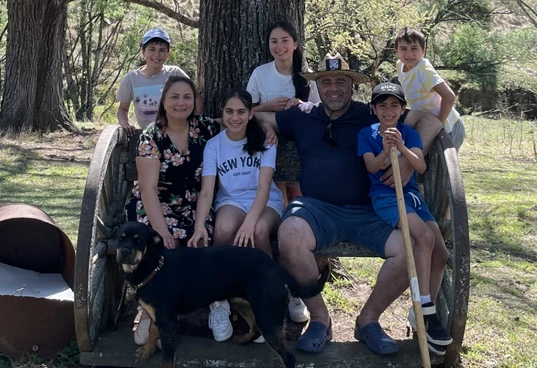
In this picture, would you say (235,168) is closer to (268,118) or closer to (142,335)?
(268,118)

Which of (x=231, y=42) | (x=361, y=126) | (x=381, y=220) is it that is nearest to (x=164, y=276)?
(x=381, y=220)

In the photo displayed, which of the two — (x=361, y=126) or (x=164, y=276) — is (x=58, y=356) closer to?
(x=164, y=276)

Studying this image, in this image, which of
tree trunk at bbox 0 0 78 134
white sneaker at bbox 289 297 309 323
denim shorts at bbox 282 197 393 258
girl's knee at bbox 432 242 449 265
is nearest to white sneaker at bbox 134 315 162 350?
denim shorts at bbox 282 197 393 258

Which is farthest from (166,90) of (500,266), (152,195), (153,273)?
(500,266)

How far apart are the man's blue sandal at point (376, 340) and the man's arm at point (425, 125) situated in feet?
3.96

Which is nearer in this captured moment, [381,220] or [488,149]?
[381,220]

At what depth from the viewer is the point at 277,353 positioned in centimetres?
358

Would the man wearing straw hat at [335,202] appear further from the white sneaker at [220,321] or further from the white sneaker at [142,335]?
the white sneaker at [142,335]

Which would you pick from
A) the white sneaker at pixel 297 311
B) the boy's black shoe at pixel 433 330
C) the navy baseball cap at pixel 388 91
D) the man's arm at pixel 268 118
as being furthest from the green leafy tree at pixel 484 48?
the boy's black shoe at pixel 433 330

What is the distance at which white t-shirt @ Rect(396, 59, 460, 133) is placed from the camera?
4590mm

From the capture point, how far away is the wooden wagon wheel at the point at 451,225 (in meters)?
3.62

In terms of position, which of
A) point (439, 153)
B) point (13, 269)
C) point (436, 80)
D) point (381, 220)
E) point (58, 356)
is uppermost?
point (436, 80)

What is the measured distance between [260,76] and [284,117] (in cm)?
56

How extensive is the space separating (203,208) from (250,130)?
2.05 feet
